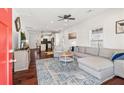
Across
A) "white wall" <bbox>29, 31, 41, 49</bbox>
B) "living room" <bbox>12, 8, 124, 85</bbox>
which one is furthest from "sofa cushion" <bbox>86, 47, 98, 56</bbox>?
"white wall" <bbox>29, 31, 41, 49</bbox>

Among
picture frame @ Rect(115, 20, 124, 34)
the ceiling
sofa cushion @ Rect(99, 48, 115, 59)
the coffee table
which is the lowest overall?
the coffee table

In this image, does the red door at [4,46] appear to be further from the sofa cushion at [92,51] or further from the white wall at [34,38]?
the white wall at [34,38]

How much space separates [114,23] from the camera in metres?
4.17

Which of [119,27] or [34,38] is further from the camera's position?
[34,38]

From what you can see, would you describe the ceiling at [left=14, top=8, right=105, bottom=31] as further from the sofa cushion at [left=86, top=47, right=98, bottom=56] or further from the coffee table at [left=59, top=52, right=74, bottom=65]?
the coffee table at [left=59, top=52, right=74, bottom=65]

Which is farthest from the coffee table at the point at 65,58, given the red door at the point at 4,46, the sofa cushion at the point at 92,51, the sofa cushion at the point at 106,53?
the red door at the point at 4,46

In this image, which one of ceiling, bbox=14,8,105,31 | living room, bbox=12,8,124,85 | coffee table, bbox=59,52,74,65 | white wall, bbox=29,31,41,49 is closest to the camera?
living room, bbox=12,8,124,85

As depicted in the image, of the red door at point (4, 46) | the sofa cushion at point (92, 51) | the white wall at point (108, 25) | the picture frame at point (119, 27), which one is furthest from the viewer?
the sofa cushion at point (92, 51)

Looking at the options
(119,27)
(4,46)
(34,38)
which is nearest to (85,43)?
(119,27)

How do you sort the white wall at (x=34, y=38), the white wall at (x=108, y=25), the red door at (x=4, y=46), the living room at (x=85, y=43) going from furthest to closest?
the white wall at (x=34, y=38) → the white wall at (x=108, y=25) → the living room at (x=85, y=43) → the red door at (x=4, y=46)

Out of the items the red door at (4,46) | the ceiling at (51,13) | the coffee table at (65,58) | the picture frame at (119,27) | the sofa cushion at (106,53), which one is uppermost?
the ceiling at (51,13)

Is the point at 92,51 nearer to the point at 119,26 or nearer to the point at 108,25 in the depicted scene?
the point at 108,25
